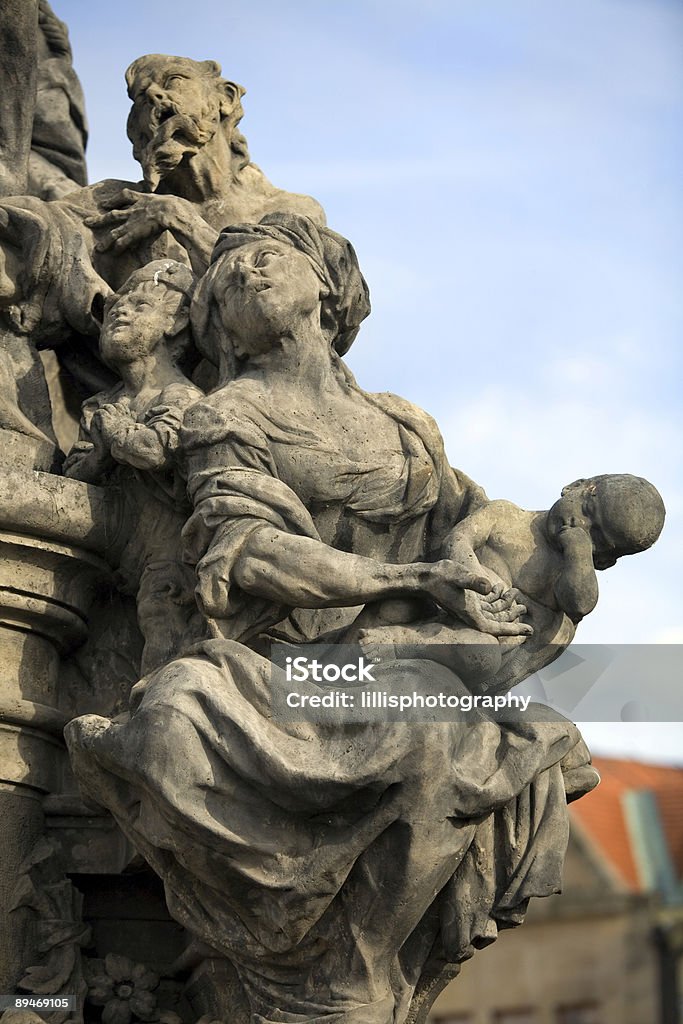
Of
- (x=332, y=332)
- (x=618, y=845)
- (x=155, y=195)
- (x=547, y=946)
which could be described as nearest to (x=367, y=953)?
(x=547, y=946)

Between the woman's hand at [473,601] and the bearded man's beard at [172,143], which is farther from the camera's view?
the bearded man's beard at [172,143]

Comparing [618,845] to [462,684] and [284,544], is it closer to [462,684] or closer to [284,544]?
[462,684]

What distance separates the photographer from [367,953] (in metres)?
5.51

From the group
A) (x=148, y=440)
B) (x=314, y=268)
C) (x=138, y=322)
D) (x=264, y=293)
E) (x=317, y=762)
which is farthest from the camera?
(x=138, y=322)

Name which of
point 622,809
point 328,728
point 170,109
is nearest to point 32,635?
point 328,728

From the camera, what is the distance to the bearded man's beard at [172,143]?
7.46 metres

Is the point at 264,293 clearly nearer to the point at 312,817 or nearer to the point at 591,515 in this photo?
the point at 591,515

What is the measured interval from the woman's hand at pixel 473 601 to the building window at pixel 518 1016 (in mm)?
1097

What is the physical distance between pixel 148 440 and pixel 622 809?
86.4 inches

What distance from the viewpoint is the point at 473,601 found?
5.80 m

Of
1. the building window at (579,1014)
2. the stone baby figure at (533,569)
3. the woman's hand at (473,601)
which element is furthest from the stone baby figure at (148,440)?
the building window at (579,1014)

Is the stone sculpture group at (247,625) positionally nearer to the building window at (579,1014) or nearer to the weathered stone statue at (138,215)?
the weathered stone statue at (138,215)

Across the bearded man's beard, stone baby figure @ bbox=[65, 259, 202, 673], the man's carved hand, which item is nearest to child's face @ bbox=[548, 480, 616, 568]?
stone baby figure @ bbox=[65, 259, 202, 673]

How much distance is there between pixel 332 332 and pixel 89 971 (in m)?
2.29
